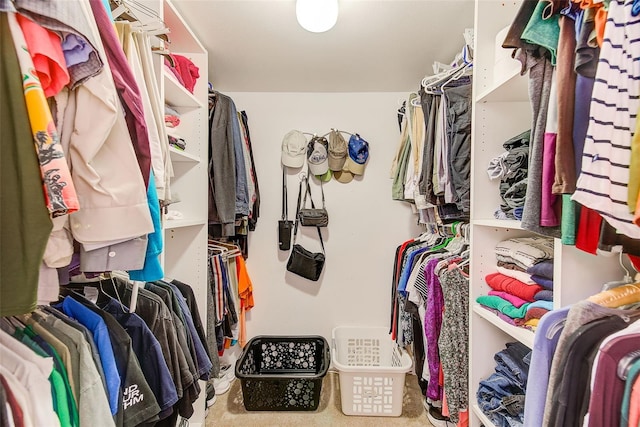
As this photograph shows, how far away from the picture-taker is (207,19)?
159 cm

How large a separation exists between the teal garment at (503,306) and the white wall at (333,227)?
1302 mm

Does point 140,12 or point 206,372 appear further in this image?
point 206,372

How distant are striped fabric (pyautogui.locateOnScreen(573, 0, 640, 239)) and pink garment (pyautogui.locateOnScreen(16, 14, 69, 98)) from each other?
952 mm

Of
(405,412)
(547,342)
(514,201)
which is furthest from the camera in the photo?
(405,412)

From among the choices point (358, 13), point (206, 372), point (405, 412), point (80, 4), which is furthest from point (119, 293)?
point (405, 412)

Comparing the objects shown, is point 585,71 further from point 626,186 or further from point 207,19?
point 207,19

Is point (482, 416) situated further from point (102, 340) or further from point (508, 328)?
point (102, 340)

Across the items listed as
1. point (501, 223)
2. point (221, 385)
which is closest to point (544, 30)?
point (501, 223)

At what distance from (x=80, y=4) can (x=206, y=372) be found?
1.24m

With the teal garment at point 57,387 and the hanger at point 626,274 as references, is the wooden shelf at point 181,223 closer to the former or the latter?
the teal garment at point 57,387

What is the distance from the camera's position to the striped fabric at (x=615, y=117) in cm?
56

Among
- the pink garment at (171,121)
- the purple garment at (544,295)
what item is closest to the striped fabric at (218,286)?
the pink garment at (171,121)

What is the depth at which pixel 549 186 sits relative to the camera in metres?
0.74

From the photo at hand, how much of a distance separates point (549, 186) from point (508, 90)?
22.8 inches
